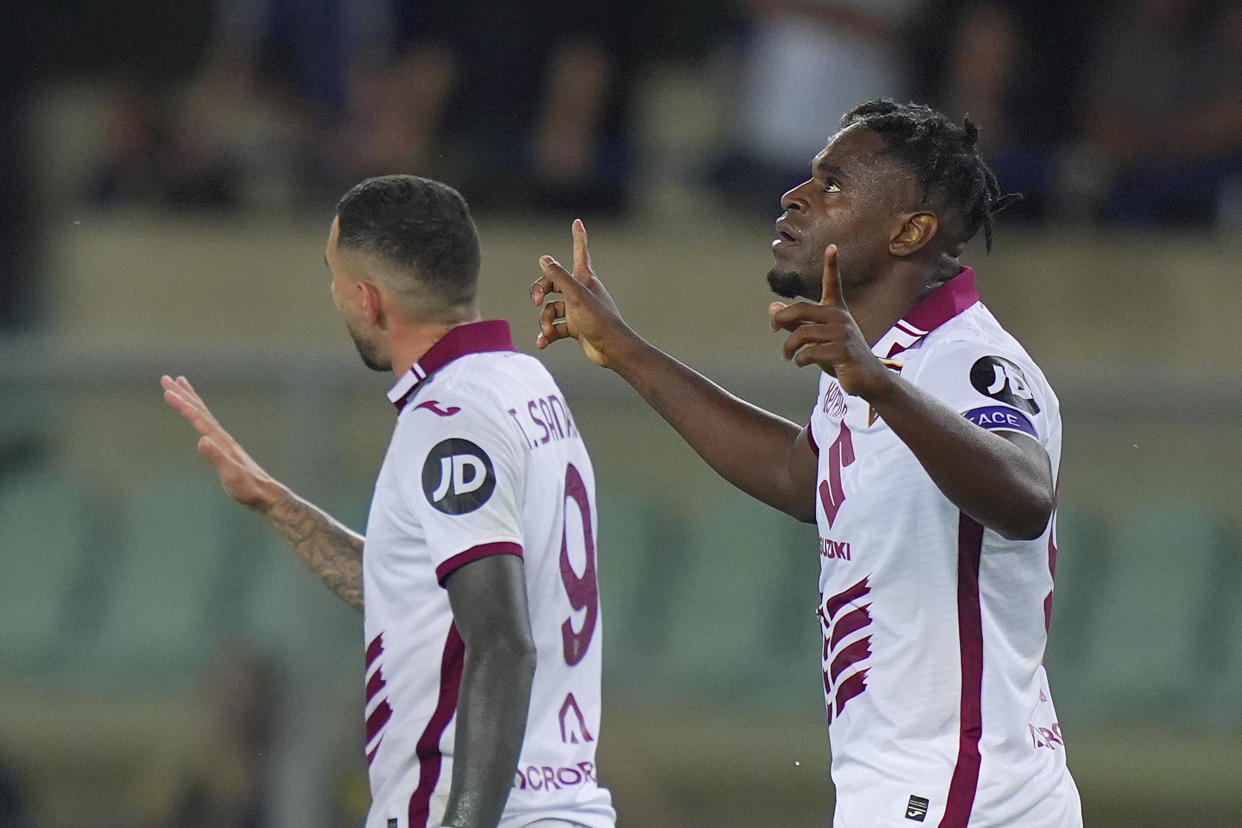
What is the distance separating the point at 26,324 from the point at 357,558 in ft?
20.7

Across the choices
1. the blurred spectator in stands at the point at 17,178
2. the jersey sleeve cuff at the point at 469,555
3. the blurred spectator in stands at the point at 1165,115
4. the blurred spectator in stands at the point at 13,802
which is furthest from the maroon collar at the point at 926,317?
the blurred spectator in stands at the point at 17,178

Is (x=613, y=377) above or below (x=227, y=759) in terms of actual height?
above

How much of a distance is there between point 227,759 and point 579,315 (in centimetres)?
395

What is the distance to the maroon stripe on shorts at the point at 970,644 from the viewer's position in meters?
3.57

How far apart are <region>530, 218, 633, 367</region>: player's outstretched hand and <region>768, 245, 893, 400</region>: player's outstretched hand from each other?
866mm

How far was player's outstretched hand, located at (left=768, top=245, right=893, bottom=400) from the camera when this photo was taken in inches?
124

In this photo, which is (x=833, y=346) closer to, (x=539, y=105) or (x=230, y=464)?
(x=230, y=464)

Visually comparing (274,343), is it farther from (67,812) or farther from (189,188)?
(67,812)

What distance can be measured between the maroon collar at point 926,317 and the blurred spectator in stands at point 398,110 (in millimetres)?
5999

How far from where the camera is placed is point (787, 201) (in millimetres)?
3865

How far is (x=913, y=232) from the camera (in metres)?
3.79

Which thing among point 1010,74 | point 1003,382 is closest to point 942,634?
point 1003,382

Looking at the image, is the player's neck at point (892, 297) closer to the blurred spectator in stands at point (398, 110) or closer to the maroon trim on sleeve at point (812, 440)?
the maroon trim on sleeve at point (812, 440)

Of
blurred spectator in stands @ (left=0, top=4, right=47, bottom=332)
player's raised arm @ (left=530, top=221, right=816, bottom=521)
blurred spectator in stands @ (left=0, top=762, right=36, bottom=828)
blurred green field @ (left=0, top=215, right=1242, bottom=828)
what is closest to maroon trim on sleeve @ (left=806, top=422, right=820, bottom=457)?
player's raised arm @ (left=530, top=221, right=816, bottom=521)
